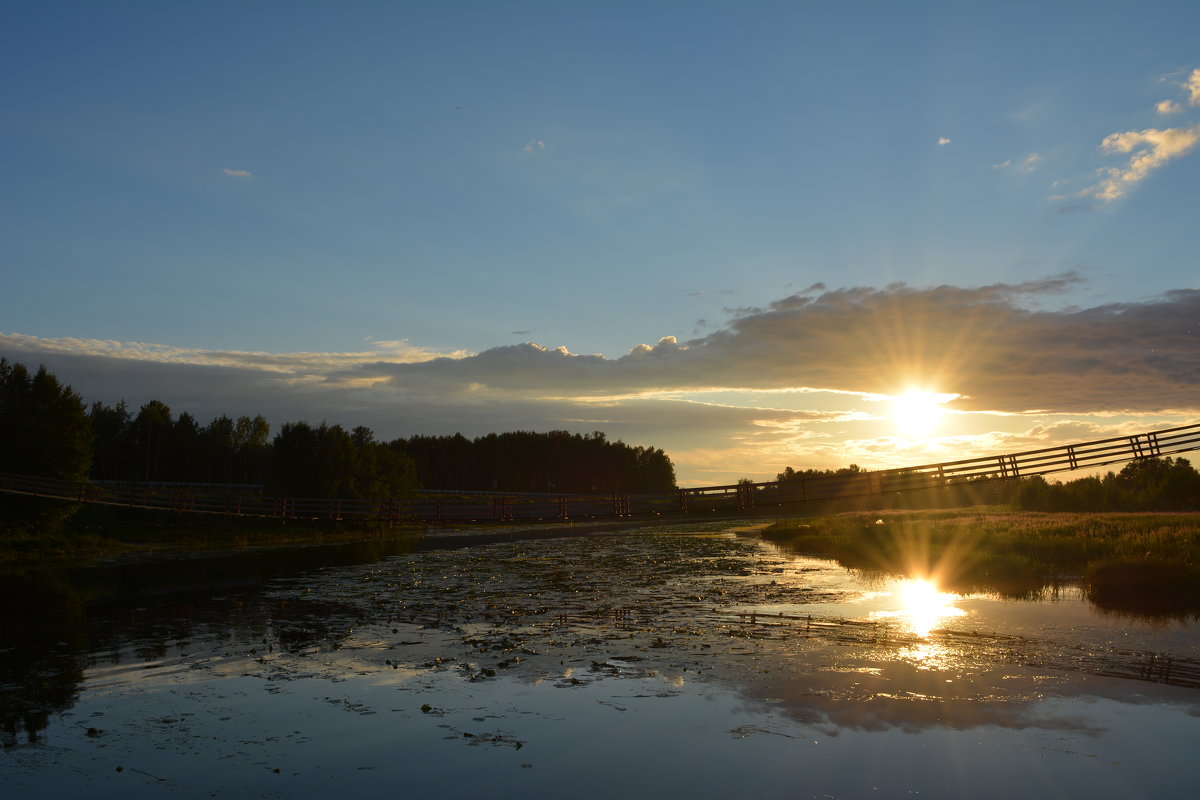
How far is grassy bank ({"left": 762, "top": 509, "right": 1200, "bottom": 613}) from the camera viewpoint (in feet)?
86.7

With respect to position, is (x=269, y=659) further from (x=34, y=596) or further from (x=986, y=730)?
(x=34, y=596)

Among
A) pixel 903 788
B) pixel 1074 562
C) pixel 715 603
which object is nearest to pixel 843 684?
pixel 903 788

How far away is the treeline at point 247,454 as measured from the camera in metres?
51.0

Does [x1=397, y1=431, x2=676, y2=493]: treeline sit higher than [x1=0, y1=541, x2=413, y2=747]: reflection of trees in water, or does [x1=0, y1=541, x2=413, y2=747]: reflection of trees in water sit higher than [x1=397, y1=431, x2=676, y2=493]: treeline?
[x1=397, y1=431, x2=676, y2=493]: treeline

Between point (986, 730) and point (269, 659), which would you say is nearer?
point (986, 730)

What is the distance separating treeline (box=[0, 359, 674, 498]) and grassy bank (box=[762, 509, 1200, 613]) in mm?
48922

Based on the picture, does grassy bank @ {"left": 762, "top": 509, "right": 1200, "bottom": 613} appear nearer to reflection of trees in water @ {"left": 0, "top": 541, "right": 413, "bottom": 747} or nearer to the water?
the water

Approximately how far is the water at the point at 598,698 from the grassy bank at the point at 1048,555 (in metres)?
2.52

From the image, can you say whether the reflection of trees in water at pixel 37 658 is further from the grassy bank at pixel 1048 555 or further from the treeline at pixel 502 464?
the treeline at pixel 502 464

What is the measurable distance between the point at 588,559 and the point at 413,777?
3385 centimetres

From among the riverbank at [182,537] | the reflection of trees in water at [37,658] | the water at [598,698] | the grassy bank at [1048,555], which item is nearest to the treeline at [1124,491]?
the grassy bank at [1048,555]

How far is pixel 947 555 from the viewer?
3816cm

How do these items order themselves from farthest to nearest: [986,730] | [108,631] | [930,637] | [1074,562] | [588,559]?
[588,559] < [1074,562] < [108,631] < [930,637] < [986,730]

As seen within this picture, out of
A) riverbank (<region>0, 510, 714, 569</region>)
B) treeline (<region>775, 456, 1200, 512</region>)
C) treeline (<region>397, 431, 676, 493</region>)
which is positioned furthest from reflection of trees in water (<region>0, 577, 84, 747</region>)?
treeline (<region>397, 431, 676, 493</region>)
